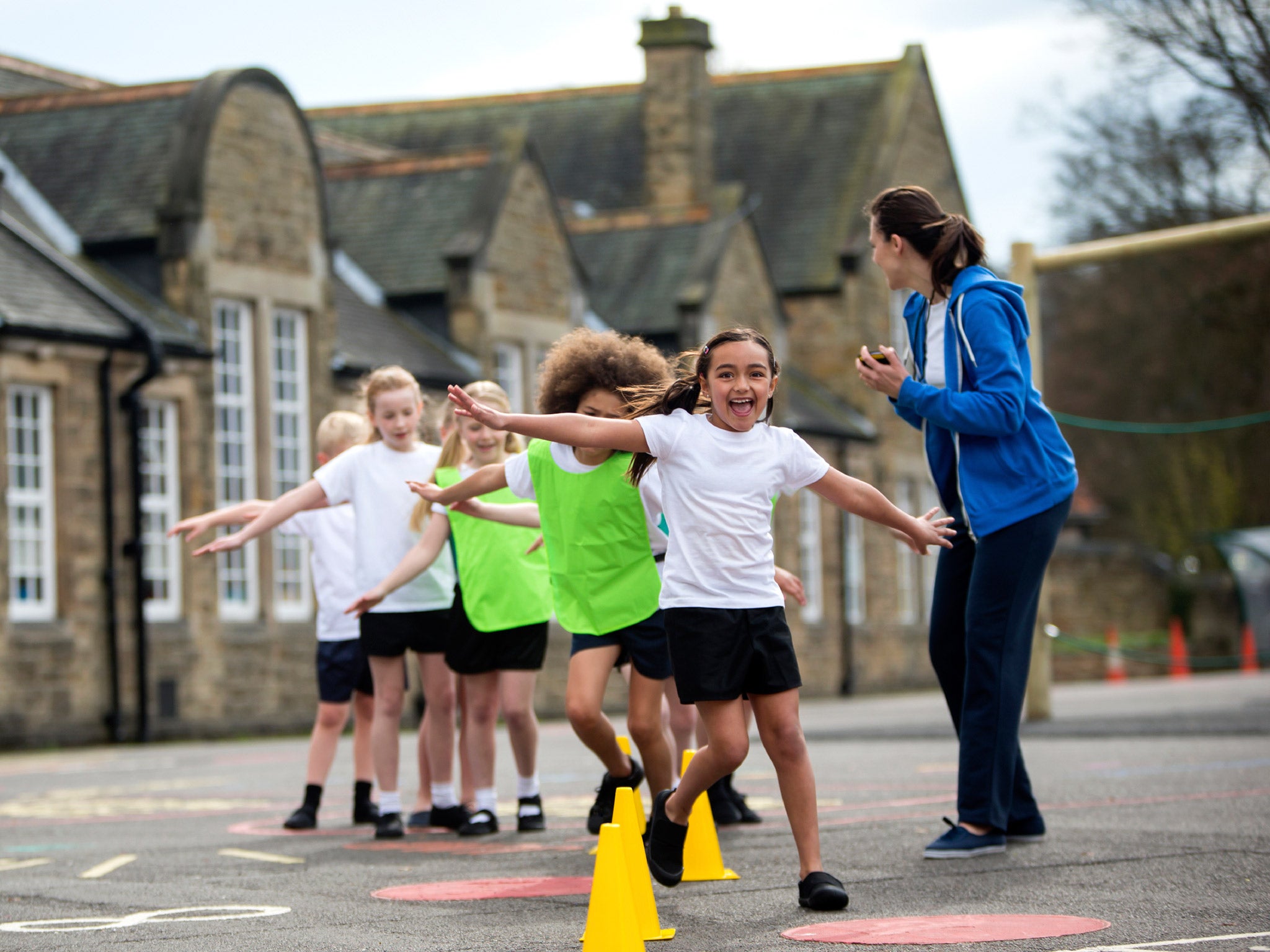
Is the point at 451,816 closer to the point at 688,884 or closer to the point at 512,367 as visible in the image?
the point at 688,884

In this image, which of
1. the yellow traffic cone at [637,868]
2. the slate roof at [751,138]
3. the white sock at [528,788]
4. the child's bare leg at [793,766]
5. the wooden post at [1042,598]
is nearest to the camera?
the yellow traffic cone at [637,868]

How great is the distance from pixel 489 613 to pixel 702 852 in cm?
209

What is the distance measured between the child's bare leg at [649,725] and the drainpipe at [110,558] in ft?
50.9

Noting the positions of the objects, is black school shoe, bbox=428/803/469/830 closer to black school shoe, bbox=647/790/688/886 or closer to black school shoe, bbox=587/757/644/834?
black school shoe, bbox=587/757/644/834

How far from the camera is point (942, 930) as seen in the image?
18.3ft

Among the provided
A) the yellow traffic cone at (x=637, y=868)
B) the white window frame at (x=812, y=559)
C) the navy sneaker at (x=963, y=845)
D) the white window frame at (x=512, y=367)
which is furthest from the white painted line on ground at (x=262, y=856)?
the white window frame at (x=812, y=559)

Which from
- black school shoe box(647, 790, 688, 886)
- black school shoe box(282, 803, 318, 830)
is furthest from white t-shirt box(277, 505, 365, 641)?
black school shoe box(647, 790, 688, 886)

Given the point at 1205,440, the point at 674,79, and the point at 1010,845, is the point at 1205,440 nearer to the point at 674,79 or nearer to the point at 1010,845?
the point at 674,79

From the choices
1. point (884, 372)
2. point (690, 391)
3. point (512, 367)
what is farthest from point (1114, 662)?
point (690, 391)

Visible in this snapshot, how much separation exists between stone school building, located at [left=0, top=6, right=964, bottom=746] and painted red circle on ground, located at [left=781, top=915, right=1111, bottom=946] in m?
16.4

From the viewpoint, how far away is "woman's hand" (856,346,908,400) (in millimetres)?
7008

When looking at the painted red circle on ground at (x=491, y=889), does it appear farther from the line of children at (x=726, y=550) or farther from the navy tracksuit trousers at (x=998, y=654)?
the navy tracksuit trousers at (x=998, y=654)

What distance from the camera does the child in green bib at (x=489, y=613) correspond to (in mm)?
8680

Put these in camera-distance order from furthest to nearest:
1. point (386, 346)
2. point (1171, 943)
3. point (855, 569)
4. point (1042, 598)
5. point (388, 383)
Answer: point (855, 569), point (386, 346), point (1042, 598), point (388, 383), point (1171, 943)
